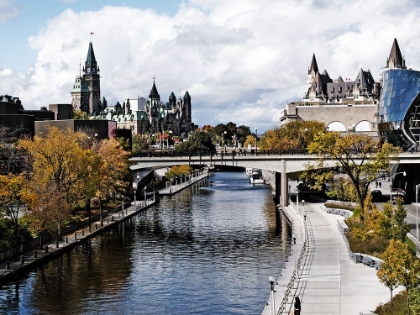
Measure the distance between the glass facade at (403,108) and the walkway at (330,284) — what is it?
161 feet

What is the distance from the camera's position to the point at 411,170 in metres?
107

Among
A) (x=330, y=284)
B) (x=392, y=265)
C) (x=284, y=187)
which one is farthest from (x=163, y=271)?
(x=284, y=187)

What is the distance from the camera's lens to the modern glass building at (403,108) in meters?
107

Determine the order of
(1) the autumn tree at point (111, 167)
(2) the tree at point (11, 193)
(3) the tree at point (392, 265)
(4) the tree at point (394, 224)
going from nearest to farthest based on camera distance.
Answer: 1. (3) the tree at point (392, 265)
2. (4) the tree at point (394, 224)
3. (2) the tree at point (11, 193)
4. (1) the autumn tree at point (111, 167)

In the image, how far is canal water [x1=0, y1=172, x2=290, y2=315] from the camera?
43.9 metres

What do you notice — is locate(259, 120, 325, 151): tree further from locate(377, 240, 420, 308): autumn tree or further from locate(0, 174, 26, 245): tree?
locate(377, 240, 420, 308): autumn tree

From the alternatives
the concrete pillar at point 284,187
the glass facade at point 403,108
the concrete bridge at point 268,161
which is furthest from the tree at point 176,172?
the concrete pillar at point 284,187

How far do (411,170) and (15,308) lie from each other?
75755 mm

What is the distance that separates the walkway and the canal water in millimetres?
2152

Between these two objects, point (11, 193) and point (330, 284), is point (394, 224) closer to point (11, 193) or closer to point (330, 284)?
point (330, 284)

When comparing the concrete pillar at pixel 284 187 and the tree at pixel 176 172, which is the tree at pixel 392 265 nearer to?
the concrete pillar at pixel 284 187

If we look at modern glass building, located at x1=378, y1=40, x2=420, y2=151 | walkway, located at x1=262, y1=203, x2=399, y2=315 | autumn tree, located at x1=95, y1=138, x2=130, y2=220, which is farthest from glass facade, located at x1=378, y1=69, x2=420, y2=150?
walkway, located at x1=262, y1=203, x2=399, y2=315

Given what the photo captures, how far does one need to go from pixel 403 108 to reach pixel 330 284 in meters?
68.7

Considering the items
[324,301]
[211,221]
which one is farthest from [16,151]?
[324,301]
